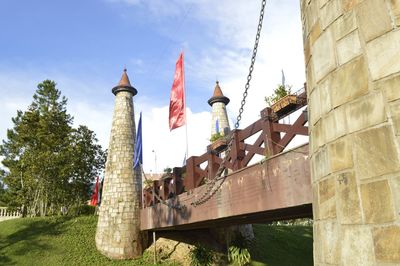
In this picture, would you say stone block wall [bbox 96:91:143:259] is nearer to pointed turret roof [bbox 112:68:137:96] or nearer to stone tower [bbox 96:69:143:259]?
stone tower [bbox 96:69:143:259]

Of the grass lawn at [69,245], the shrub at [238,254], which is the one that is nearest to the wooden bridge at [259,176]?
the shrub at [238,254]

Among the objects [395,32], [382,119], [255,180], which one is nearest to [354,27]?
[395,32]

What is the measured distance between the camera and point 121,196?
19562 millimetres

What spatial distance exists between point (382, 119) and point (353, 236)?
1.01m

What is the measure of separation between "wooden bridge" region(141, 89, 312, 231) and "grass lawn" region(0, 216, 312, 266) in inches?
316

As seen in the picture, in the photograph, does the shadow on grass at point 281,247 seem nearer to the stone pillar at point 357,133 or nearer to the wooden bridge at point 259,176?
the wooden bridge at point 259,176

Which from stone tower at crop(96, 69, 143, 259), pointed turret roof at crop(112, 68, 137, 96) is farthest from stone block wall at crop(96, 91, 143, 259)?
pointed turret roof at crop(112, 68, 137, 96)

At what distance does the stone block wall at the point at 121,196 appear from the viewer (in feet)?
61.4

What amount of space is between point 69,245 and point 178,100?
434 inches

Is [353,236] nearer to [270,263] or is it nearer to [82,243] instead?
[270,263]

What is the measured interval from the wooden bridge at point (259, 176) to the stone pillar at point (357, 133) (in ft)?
11.1

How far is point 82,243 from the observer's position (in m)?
19.3

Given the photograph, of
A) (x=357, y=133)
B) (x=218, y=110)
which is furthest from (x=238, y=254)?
(x=357, y=133)

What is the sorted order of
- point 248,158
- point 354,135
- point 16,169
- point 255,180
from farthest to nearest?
point 16,169 → point 248,158 → point 255,180 → point 354,135
